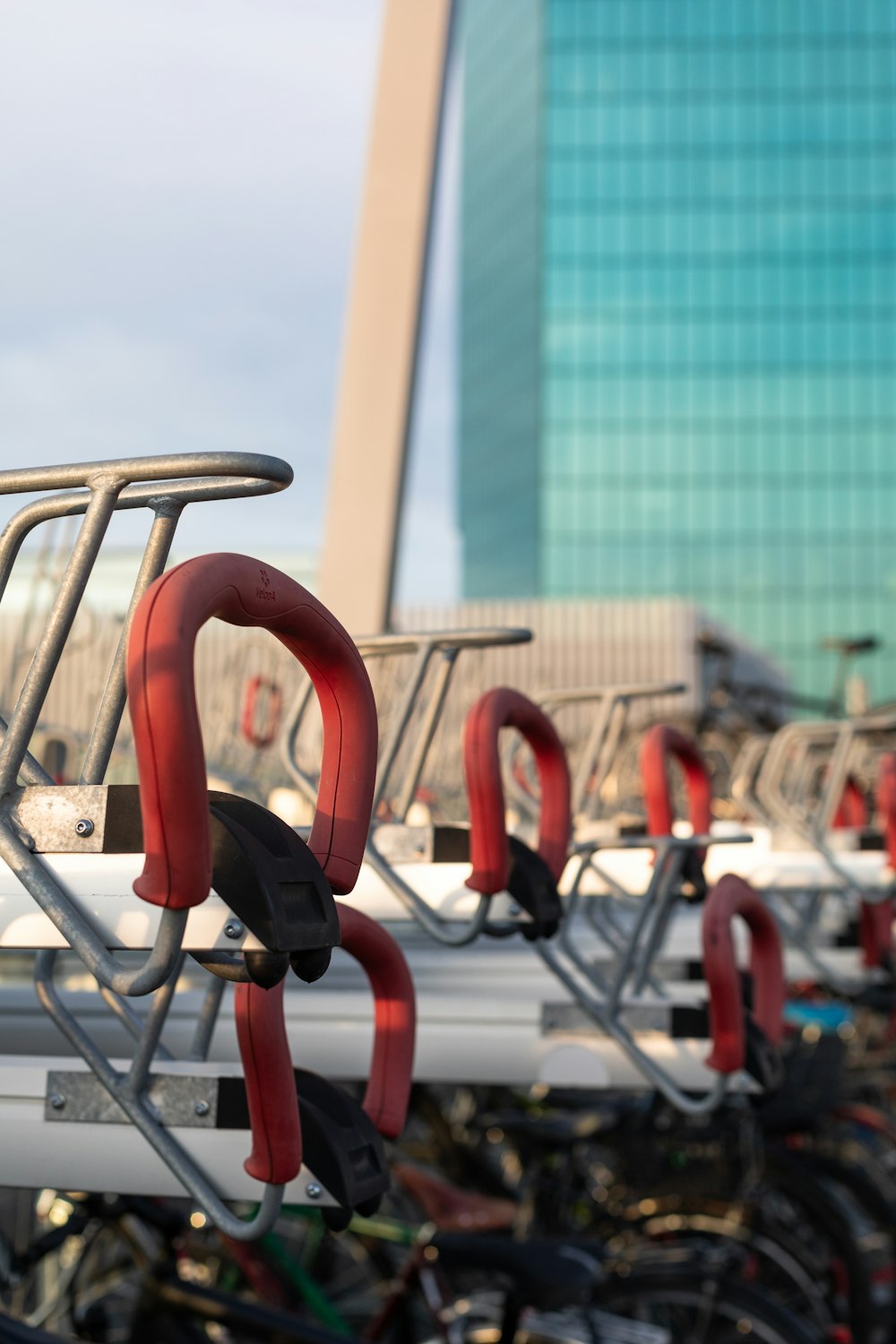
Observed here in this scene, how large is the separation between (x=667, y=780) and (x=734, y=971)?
61 centimetres

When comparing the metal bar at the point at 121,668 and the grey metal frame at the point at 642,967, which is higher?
the metal bar at the point at 121,668

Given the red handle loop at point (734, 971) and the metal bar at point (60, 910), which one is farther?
the red handle loop at point (734, 971)

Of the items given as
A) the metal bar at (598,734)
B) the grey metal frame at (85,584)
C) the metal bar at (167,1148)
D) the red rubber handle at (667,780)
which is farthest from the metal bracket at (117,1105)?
the metal bar at (598,734)

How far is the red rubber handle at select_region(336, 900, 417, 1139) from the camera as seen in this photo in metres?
1.89

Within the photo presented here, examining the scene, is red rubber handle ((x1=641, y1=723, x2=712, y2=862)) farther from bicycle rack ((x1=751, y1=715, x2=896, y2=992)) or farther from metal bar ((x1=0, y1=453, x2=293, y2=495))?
metal bar ((x1=0, y1=453, x2=293, y2=495))

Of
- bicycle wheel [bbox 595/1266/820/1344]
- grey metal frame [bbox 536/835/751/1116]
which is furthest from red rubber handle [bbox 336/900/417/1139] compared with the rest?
bicycle wheel [bbox 595/1266/820/1344]

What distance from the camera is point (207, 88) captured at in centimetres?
585

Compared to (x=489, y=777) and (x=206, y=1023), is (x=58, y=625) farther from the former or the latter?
(x=489, y=777)

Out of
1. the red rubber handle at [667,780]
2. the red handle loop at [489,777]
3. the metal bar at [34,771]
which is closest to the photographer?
the metal bar at [34,771]

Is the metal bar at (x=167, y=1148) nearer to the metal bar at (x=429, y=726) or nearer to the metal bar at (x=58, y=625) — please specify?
the metal bar at (x=58, y=625)

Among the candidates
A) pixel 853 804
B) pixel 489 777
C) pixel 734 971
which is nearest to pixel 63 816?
pixel 489 777

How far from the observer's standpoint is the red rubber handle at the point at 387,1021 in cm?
189

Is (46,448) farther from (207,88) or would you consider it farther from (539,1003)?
(539,1003)

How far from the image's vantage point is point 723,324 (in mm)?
47906
